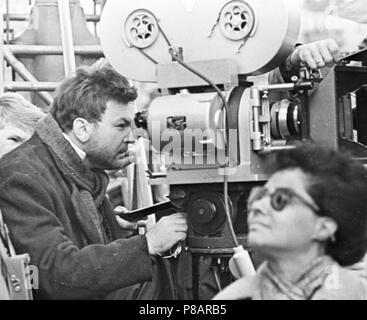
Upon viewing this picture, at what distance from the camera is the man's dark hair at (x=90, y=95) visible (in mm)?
1620

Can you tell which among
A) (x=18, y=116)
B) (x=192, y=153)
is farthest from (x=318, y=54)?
(x=18, y=116)

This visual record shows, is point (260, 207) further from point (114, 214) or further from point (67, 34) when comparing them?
point (67, 34)

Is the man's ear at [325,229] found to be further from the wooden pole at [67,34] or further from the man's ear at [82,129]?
the wooden pole at [67,34]

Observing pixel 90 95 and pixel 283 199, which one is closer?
pixel 283 199

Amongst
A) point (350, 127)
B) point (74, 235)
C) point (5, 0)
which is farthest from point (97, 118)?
point (350, 127)

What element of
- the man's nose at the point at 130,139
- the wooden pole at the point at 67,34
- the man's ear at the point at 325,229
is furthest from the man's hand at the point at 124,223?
the man's ear at the point at 325,229

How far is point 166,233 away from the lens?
152 centimetres

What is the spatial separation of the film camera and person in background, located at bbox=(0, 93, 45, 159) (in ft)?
1.28

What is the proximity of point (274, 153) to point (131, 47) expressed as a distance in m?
0.34

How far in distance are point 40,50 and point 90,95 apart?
176mm

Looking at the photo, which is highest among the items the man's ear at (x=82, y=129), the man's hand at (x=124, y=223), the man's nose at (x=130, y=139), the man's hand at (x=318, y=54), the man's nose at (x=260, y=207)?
the man's hand at (x=318, y=54)

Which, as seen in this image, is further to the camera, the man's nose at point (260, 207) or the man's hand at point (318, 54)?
the man's hand at point (318, 54)

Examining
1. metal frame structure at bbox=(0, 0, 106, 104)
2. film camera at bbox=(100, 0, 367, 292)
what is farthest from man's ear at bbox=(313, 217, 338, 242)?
metal frame structure at bbox=(0, 0, 106, 104)

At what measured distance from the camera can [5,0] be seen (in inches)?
68.1
